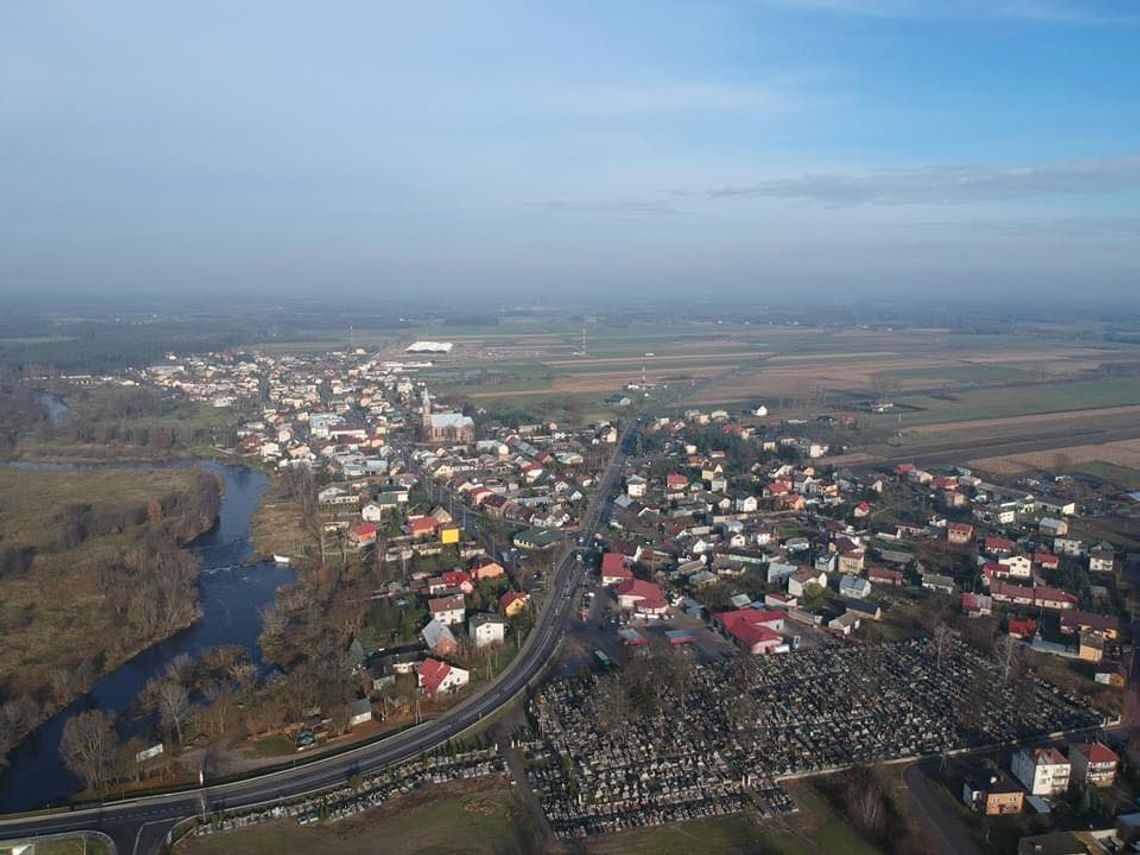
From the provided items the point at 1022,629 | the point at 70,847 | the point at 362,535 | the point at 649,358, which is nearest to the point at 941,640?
the point at 1022,629

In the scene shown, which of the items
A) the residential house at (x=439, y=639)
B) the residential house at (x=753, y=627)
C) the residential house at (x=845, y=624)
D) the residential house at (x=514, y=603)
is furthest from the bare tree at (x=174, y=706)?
the residential house at (x=845, y=624)

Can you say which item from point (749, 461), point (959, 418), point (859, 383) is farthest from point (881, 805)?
point (859, 383)

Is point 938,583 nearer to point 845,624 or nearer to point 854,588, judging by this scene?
point 854,588

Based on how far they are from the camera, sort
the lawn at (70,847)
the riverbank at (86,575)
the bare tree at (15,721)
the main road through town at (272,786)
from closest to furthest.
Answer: the lawn at (70,847), the main road through town at (272,786), the bare tree at (15,721), the riverbank at (86,575)

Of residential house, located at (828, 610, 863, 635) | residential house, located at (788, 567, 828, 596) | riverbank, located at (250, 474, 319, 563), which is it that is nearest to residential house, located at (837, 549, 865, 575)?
residential house, located at (788, 567, 828, 596)

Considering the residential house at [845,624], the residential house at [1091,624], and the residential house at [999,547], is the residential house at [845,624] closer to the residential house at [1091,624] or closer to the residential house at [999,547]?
the residential house at [1091,624]
